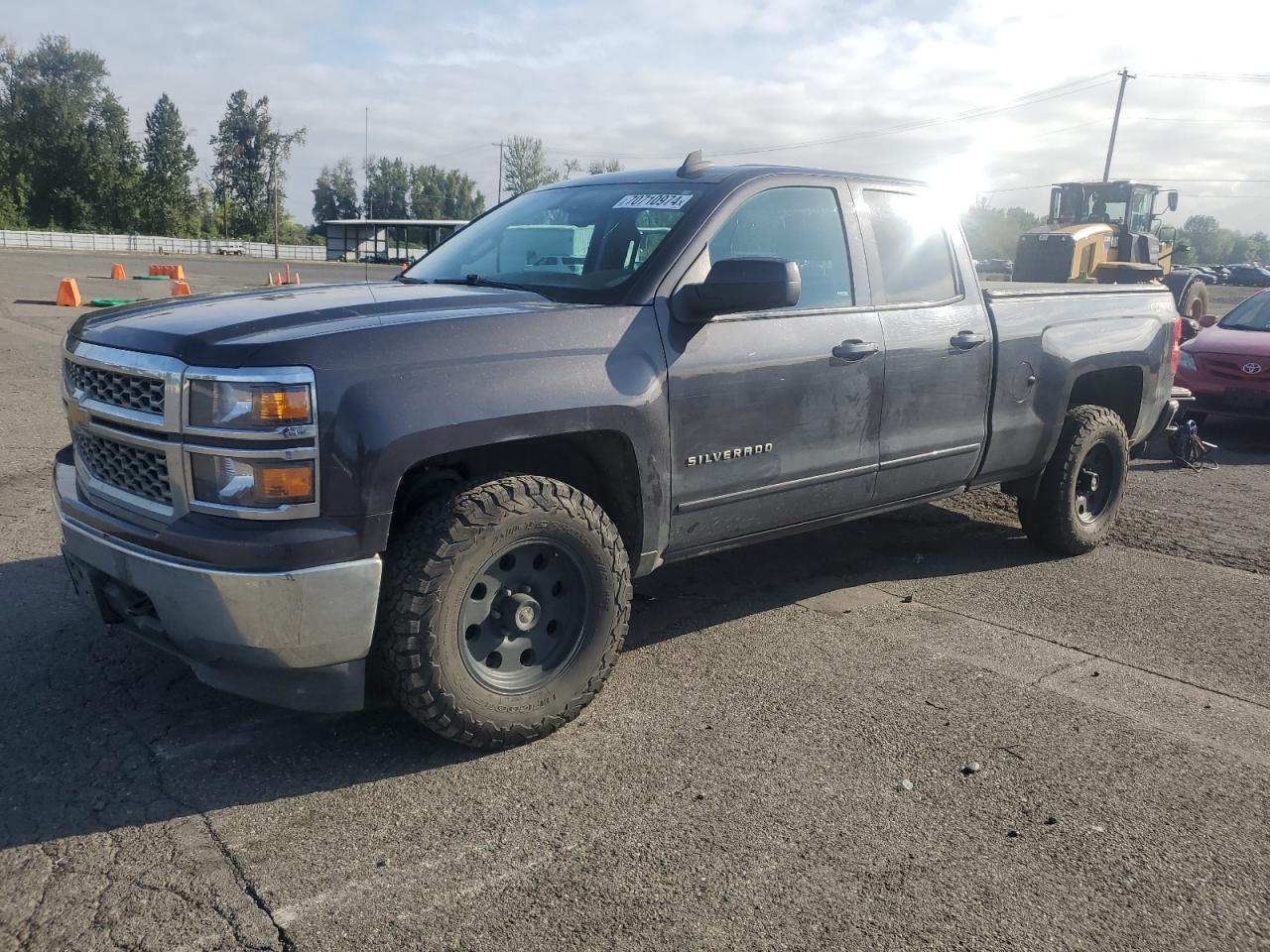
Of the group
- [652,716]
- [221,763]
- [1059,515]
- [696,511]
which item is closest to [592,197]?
[696,511]

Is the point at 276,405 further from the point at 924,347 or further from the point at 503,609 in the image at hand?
the point at 924,347

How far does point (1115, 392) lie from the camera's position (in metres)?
6.08

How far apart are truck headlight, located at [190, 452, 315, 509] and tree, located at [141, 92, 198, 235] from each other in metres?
88.7

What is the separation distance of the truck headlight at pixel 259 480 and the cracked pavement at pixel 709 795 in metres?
0.89

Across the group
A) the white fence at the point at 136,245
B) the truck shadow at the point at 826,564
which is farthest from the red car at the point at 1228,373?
the white fence at the point at 136,245

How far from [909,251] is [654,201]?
1308 millimetres

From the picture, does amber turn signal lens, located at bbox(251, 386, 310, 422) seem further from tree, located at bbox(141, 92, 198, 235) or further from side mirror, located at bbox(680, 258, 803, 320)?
tree, located at bbox(141, 92, 198, 235)

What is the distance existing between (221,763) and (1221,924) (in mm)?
2813

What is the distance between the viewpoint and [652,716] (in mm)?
3646

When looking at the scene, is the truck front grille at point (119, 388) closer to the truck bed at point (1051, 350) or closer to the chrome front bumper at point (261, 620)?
the chrome front bumper at point (261, 620)

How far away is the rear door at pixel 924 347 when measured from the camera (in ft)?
14.7

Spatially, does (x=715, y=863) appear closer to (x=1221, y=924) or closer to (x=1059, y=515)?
(x=1221, y=924)

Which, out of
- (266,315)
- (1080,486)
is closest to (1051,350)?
(1080,486)

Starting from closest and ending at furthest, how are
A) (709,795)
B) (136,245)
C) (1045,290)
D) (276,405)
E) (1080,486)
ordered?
(276,405) → (709,795) → (1045,290) → (1080,486) → (136,245)
